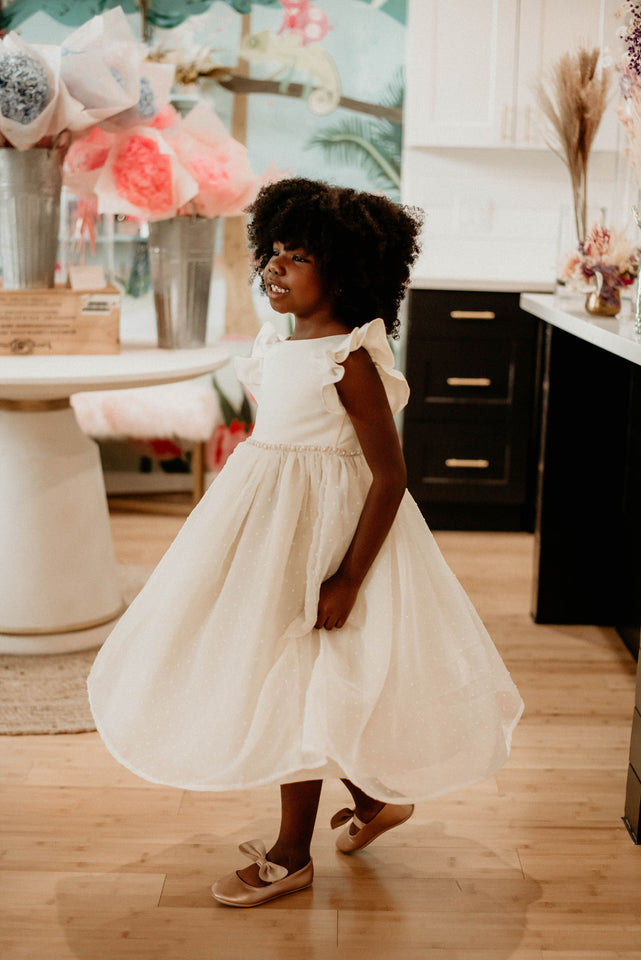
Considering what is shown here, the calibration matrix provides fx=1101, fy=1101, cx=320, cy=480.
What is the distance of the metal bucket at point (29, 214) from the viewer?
241cm

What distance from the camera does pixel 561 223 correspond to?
316 cm

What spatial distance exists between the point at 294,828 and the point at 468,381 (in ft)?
8.17

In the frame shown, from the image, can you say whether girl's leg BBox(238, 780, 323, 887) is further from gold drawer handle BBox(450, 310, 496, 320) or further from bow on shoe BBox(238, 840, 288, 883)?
gold drawer handle BBox(450, 310, 496, 320)

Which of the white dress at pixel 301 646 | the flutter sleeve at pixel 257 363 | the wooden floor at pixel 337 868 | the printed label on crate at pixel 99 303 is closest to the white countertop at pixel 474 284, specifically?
the printed label on crate at pixel 99 303

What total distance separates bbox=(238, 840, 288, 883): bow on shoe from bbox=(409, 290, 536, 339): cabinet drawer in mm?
2480

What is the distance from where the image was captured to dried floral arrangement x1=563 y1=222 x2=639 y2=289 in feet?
8.85

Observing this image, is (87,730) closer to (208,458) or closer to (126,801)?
(126,801)

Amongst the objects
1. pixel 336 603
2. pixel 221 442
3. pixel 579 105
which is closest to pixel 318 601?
pixel 336 603

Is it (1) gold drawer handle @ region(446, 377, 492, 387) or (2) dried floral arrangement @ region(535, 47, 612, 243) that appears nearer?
(2) dried floral arrangement @ region(535, 47, 612, 243)

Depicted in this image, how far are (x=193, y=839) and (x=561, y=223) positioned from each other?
2070 mm

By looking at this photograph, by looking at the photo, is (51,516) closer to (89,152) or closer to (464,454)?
(89,152)

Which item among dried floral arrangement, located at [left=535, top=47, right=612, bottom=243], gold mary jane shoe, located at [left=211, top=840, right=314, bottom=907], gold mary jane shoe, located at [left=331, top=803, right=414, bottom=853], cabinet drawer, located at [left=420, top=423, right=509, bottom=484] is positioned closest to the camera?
gold mary jane shoe, located at [left=211, top=840, right=314, bottom=907]

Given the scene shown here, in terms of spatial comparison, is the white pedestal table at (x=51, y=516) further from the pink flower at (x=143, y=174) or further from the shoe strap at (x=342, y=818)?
the shoe strap at (x=342, y=818)

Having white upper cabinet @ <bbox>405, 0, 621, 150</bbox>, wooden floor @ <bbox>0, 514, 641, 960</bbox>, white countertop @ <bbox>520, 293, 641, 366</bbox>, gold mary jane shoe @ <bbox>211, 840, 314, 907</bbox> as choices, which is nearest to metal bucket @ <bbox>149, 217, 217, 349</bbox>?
white countertop @ <bbox>520, 293, 641, 366</bbox>
